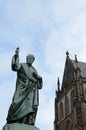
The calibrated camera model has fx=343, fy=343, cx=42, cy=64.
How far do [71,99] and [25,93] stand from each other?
136ft

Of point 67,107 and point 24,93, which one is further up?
point 67,107

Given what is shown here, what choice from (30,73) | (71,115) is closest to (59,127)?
(71,115)

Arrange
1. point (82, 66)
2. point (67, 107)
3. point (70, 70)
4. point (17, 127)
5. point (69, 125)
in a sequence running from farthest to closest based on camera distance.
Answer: point (82, 66) < point (70, 70) < point (67, 107) < point (69, 125) < point (17, 127)

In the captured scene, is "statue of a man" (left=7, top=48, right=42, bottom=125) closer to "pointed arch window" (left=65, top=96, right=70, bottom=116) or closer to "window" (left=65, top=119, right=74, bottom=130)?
"window" (left=65, top=119, right=74, bottom=130)

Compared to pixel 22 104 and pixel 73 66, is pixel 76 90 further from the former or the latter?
pixel 22 104

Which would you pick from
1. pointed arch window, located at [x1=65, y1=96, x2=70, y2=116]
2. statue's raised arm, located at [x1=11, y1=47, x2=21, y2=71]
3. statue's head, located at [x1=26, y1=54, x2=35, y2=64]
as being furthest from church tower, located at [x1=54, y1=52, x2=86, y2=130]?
statue's raised arm, located at [x1=11, y1=47, x2=21, y2=71]

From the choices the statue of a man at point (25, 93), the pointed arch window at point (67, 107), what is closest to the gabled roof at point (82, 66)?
the pointed arch window at point (67, 107)

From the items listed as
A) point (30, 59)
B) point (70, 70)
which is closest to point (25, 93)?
point (30, 59)

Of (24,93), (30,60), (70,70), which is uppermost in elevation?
(70,70)

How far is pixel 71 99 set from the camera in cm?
4888

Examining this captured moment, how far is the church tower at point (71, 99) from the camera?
4523 centimetres

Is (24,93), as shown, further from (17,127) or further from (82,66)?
(82,66)

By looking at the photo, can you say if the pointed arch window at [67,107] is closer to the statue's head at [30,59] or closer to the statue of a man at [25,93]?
the statue's head at [30,59]

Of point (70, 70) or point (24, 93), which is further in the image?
point (70, 70)
